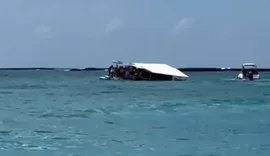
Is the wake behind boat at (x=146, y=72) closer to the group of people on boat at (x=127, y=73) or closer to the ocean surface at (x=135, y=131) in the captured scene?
the group of people on boat at (x=127, y=73)

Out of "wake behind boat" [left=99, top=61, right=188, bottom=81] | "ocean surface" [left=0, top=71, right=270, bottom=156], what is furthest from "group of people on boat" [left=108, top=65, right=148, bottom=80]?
"ocean surface" [left=0, top=71, right=270, bottom=156]

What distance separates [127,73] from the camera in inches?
4075

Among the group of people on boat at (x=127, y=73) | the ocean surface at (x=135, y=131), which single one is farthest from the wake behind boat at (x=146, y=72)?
the ocean surface at (x=135, y=131)

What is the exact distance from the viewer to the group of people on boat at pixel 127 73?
101188mm

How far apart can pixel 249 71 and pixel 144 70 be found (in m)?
18.6

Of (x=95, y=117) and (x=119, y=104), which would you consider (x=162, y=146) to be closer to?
(x=95, y=117)

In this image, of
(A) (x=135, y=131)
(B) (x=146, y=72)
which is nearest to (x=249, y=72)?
(B) (x=146, y=72)

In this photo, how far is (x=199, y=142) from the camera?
26.4 m

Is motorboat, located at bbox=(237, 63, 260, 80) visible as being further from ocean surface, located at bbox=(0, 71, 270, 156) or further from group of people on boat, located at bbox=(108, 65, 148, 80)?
ocean surface, located at bbox=(0, 71, 270, 156)

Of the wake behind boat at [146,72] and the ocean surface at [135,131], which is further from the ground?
the wake behind boat at [146,72]

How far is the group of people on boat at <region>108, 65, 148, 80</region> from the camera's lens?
332ft

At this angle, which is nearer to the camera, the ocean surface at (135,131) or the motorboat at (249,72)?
the ocean surface at (135,131)

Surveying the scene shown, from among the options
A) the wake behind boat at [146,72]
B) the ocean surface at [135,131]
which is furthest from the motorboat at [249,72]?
the ocean surface at [135,131]

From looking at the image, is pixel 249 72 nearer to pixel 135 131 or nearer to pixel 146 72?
pixel 146 72
